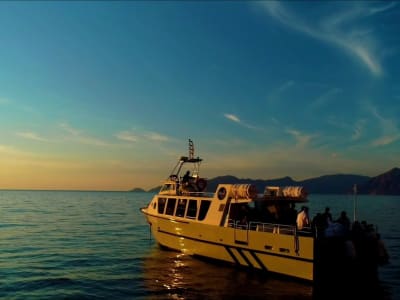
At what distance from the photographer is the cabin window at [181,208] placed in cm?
2375

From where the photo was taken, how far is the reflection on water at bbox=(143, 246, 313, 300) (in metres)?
15.8

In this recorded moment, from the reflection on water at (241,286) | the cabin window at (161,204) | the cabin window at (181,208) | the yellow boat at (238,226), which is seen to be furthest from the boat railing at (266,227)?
the cabin window at (161,204)

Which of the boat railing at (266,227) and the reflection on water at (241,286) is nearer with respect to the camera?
the reflection on water at (241,286)

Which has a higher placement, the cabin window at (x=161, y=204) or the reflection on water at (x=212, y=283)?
the cabin window at (x=161, y=204)

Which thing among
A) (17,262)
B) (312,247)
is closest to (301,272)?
(312,247)

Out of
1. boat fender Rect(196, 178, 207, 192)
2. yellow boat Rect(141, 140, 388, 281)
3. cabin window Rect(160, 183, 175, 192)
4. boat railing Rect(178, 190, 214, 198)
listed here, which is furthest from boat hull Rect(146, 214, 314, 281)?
boat fender Rect(196, 178, 207, 192)

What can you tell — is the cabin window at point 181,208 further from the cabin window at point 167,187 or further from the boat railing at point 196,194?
the cabin window at point 167,187

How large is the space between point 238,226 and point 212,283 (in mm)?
3148

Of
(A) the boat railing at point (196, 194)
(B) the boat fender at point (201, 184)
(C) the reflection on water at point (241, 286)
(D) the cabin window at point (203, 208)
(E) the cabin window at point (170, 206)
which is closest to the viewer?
(C) the reflection on water at point (241, 286)

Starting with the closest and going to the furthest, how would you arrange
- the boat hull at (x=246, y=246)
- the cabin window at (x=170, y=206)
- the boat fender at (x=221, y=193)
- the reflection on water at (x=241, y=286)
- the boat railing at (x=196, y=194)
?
the reflection on water at (x=241, y=286) → the boat hull at (x=246, y=246) → the boat fender at (x=221, y=193) → the boat railing at (x=196, y=194) → the cabin window at (x=170, y=206)

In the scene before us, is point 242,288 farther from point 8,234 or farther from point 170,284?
point 8,234

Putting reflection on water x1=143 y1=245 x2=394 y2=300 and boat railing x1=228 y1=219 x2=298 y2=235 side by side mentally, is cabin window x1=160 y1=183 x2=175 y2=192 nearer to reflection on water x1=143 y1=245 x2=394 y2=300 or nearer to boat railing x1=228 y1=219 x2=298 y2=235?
reflection on water x1=143 y1=245 x2=394 y2=300

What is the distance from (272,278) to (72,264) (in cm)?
1085

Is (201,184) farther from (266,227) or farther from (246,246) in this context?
(266,227)
